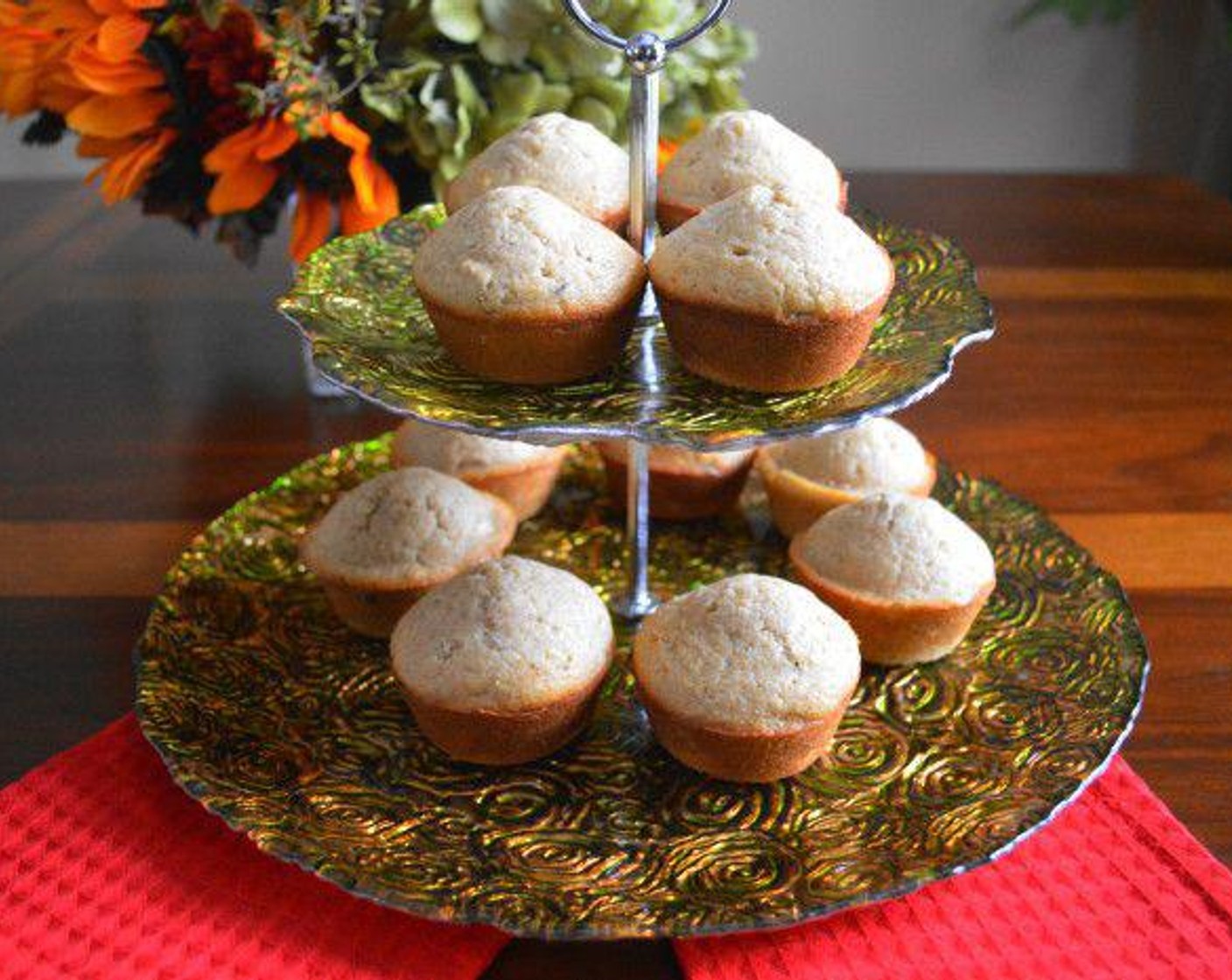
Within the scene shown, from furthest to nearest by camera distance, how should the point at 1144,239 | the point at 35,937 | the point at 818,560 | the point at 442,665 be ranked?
the point at 1144,239 < the point at 818,560 < the point at 442,665 < the point at 35,937

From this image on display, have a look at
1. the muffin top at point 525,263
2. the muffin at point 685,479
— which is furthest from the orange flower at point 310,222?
the muffin top at point 525,263

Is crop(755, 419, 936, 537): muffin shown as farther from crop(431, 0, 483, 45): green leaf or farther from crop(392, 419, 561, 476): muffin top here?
crop(431, 0, 483, 45): green leaf

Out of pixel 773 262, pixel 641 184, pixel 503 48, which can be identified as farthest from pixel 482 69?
pixel 773 262

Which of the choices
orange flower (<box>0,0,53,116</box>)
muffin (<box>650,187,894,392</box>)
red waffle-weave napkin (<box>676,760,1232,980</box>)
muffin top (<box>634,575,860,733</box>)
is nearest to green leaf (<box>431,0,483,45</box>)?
orange flower (<box>0,0,53,116</box>)

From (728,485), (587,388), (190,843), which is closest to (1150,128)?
(728,485)

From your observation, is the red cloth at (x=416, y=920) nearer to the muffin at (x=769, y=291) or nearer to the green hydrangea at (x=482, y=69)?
the muffin at (x=769, y=291)

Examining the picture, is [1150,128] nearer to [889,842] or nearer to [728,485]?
[728,485]
